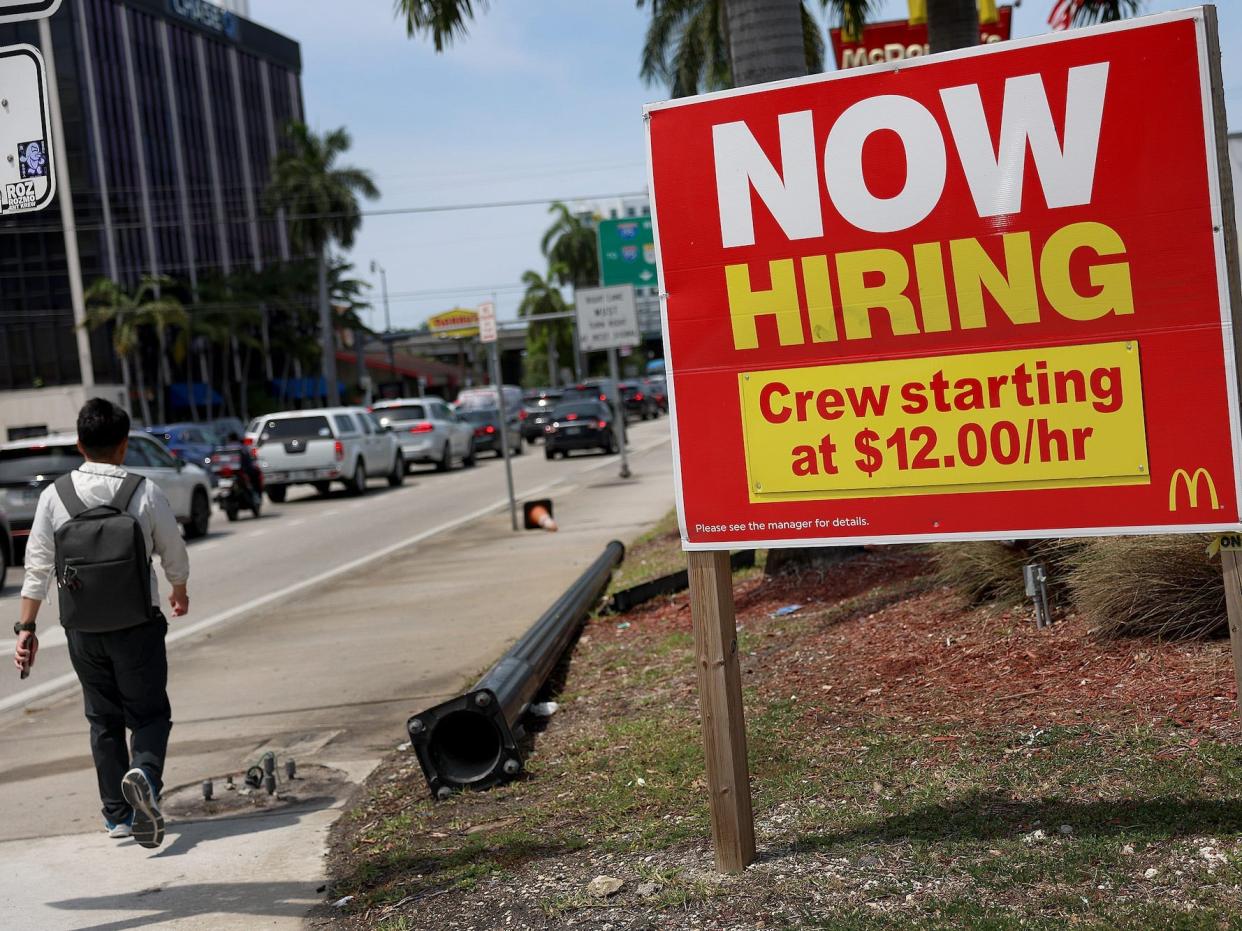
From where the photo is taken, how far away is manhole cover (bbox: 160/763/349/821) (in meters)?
6.61

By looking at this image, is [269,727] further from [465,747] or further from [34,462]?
[34,462]

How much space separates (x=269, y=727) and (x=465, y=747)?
2257 mm

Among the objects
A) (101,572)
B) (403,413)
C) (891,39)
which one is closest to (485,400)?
(403,413)

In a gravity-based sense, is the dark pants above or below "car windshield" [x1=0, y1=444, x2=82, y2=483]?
below

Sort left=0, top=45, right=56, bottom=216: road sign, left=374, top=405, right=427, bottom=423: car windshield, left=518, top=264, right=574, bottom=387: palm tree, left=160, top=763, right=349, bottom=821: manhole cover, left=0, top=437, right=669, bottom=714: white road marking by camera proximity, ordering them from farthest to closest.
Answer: left=518, top=264, right=574, bottom=387: palm tree
left=374, top=405, right=427, bottom=423: car windshield
left=0, top=437, right=669, bottom=714: white road marking
left=160, top=763, right=349, bottom=821: manhole cover
left=0, top=45, right=56, bottom=216: road sign

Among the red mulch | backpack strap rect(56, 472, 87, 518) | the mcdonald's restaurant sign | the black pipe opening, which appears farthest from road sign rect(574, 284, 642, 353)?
backpack strap rect(56, 472, 87, 518)

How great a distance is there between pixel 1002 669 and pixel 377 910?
9.79ft

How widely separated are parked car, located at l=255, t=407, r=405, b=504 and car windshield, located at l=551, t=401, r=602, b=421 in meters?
7.73

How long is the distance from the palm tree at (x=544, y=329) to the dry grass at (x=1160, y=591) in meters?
78.4

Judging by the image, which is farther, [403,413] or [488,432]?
[488,432]

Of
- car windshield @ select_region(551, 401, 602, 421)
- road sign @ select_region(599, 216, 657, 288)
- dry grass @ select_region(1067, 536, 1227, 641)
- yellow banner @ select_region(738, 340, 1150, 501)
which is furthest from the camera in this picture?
car windshield @ select_region(551, 401, 602, 421)

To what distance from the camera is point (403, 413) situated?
3478cm

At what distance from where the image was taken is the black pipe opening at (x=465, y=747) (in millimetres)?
6277

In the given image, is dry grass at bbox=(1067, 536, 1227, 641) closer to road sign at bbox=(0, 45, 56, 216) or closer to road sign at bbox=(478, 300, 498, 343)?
road sign at bbox=(0, 45, 56, 216)
